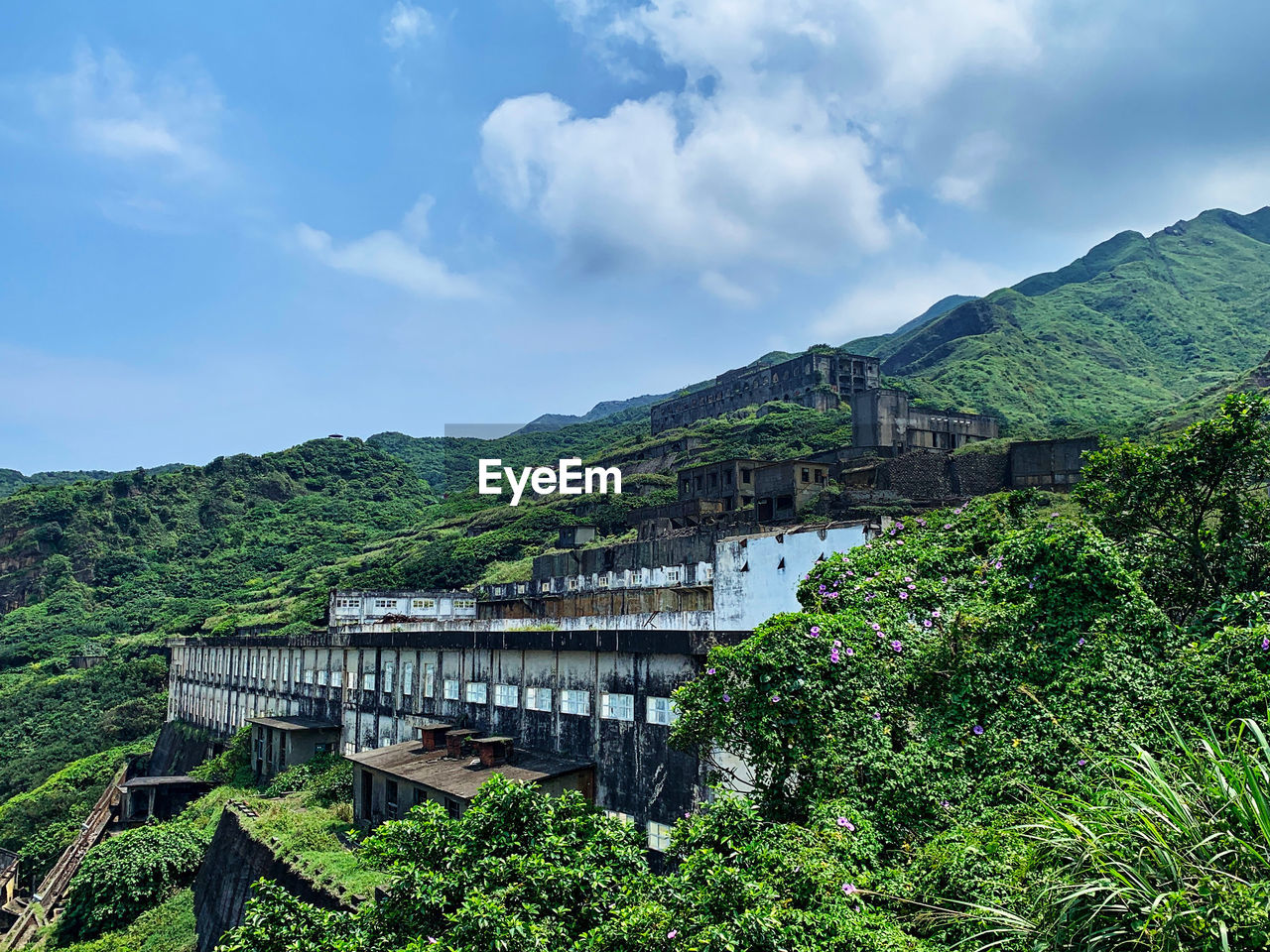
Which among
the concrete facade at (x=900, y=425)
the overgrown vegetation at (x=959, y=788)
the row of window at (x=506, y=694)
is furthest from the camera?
the concrete facade at (x=900, y=425)

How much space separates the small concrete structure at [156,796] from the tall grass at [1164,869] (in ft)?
130

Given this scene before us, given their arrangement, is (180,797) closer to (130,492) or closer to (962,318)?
(130,492)

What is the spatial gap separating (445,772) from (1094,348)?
158 meters

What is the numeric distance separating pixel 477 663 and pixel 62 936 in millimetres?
14821

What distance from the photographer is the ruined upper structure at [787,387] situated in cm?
10144

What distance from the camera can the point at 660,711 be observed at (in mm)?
17859

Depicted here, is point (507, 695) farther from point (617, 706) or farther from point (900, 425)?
point (900, 425)

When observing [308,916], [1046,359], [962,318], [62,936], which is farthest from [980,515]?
[962,318]

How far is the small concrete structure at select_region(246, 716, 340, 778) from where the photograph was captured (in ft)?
109

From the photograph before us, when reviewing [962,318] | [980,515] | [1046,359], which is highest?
[962,318]

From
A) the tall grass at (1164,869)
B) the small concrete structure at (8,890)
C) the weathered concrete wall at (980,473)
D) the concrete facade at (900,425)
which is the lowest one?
the small concrete structure at (8,890)

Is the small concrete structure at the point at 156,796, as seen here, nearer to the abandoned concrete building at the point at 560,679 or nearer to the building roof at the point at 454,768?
the abandoned concrete building at the point at 560,679

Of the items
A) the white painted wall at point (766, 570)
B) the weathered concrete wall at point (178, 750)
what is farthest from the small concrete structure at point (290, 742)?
the white painted wall at point (766, 570)

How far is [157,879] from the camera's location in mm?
26375
